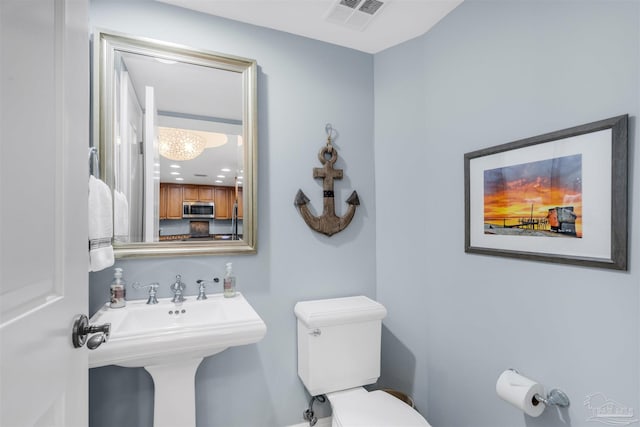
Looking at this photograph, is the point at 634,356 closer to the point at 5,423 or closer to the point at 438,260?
the point at 438,260

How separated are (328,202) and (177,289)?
0.93 meters

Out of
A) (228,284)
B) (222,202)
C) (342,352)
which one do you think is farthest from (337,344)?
(222,202)

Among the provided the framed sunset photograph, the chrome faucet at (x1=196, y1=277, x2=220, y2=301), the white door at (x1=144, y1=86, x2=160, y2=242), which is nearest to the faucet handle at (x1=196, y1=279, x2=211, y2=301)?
the chrome faucet at (x1=196, y1=277, x2=220, y2=301)

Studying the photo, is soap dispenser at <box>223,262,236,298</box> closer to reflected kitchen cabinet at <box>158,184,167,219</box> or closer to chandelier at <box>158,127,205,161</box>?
reflected kitchen cabinet at <box>158,184,167,219</box>

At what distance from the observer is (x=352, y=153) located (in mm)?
1917

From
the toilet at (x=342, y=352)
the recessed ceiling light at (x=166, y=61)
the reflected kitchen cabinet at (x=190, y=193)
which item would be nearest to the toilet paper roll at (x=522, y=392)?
the toilet at (x=342, y=352)

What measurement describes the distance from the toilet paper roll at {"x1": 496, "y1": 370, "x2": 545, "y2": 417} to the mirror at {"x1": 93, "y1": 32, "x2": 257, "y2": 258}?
127cm

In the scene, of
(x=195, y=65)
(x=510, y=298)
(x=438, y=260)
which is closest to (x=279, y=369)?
(x=438, y=260)

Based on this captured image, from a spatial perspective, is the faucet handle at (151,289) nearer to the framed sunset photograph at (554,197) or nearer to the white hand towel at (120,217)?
the white hand towel at (120,217)

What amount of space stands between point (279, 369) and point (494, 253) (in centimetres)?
126

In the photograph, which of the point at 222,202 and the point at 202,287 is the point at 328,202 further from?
the point at 202,287

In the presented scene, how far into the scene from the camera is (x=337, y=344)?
1615 mm

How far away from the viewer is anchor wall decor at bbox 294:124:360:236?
1773 millimetres

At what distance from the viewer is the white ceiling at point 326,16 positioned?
153cm
